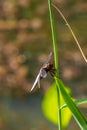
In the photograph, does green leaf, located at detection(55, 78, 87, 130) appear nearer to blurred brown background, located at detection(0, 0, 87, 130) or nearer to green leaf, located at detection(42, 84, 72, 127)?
green leaf, located at detection(42, 84, 72, 127)

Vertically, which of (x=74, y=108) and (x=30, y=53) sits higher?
(x=30, y=53)

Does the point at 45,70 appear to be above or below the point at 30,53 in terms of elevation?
below

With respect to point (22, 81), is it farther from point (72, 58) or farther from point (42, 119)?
point (42, 119)

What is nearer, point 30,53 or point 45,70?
point 45,70

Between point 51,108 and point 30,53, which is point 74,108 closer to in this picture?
point 51,108

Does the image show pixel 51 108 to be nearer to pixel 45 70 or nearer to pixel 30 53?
pixel 45 70

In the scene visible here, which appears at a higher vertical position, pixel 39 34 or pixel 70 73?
pixel 39 34

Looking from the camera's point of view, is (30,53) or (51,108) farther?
(30,53)

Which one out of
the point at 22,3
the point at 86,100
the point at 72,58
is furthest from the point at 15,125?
the point at 86,100

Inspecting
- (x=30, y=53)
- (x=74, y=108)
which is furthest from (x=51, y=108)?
(x=30, y=53)
